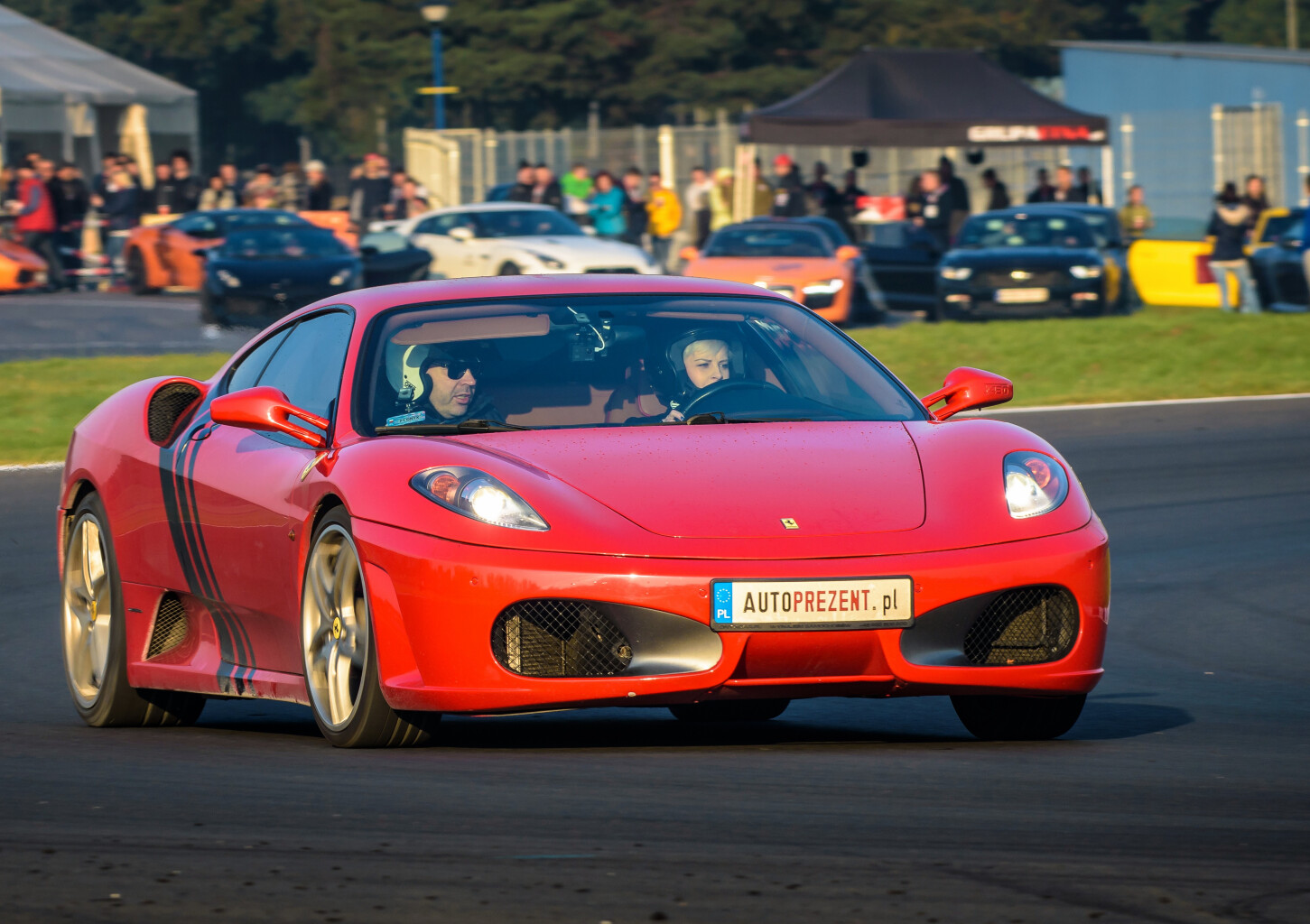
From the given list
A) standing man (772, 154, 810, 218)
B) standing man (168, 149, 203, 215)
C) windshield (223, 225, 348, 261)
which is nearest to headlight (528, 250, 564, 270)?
windshield (223, 225, 348, 261)

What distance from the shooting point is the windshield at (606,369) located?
6414 mm

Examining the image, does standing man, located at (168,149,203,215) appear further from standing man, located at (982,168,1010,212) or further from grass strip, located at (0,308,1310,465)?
grass strip, located at (0,308,1310,465)

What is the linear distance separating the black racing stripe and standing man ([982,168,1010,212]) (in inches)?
985

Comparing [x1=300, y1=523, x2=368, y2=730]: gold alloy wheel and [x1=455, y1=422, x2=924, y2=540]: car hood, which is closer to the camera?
[x1=455, y1=422, x2=924, y2=540]: car hood

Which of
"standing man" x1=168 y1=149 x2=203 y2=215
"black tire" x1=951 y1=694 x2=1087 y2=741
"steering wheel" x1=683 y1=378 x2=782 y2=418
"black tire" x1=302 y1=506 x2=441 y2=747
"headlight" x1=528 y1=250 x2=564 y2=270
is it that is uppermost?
"standing man" x1=168 y1=149 x2=203 y2=215

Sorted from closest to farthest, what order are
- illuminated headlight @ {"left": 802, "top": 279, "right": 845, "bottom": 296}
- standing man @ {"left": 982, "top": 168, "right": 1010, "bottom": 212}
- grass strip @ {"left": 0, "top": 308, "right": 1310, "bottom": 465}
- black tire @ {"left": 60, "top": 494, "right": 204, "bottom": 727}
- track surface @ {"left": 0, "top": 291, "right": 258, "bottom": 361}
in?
black tire @ {"left": 60, "top": 494, "right": 204, "bottom": 727}, grass strip @ {"left": 0, "top": 308, "right": 1310, "bottom": 465}, track surface @ {"left": 0, "top": 291, "right": 258, "bottom": 361}, illuminated headlight @ {"left": 802, "top": 279, "right": 845, "bottom": 296}, standing man @ {"left": 982, "top": 168, "right": 1010, "bottom": 212}

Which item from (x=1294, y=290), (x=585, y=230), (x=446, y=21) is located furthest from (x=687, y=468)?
(x=446, y=21)

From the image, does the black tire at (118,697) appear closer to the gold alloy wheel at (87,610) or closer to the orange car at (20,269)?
the gold alloy wheel at (87,610)

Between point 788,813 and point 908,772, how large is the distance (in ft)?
2.27

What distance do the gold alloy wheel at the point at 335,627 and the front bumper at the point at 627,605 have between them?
0.15m

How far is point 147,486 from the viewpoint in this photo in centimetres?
723

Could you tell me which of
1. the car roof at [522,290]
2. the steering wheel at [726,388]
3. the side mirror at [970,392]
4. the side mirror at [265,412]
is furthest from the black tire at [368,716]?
the side mirror at [970,392]

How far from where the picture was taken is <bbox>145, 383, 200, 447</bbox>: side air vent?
7.37 m

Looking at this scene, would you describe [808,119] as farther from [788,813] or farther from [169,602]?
[788,813]
